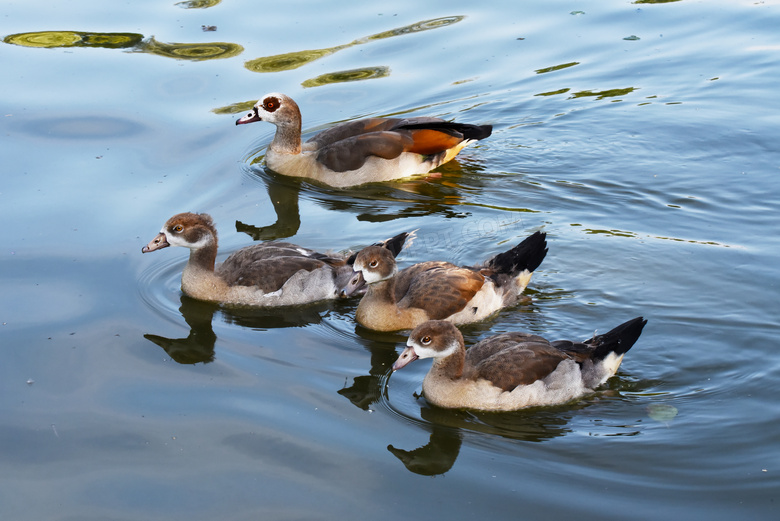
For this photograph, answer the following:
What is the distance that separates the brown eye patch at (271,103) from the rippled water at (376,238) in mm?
818

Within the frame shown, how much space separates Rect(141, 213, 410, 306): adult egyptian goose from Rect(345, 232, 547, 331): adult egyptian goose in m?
0.54

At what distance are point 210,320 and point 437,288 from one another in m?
2.26

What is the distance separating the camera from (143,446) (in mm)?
7238

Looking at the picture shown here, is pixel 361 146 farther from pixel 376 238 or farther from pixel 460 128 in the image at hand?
pixel 376 238

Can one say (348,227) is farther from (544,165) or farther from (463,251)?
(544,165)

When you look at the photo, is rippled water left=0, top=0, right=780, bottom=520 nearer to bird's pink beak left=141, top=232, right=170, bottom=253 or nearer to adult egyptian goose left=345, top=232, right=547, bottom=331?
adult egyptian goose left=345, top=232, right=547, bottom=331

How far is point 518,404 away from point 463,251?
3163mm

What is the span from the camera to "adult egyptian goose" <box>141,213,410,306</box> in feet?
31.2

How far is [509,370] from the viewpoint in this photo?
306 inches

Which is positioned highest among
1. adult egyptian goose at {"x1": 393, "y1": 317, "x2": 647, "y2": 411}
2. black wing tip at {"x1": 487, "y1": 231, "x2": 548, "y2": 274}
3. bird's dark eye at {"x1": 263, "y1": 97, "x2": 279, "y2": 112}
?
bird's dark eye at {"x1": 263, "y1": 97, "x2": 279, "y2": 112}

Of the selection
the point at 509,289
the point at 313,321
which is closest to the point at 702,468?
the point at 509,289

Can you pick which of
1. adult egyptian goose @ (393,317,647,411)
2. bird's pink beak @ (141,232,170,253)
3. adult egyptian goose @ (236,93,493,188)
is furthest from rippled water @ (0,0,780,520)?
bird's pink beak @ (141,232,170,253)

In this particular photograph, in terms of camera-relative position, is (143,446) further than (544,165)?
No

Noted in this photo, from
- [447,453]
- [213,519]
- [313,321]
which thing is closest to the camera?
[213,519]
